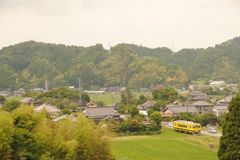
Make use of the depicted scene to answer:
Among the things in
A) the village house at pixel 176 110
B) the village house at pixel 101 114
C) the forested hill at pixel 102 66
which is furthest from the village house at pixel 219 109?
the forested hill at pixel 102 66

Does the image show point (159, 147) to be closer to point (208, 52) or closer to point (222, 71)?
point (222, 71)

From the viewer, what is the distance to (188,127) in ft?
103

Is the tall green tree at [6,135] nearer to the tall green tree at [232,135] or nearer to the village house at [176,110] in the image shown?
the tall green tree at [232,135]

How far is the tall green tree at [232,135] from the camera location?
57.9ft

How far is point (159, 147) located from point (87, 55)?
72475 mm

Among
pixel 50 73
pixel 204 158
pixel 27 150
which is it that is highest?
pixel 50 73

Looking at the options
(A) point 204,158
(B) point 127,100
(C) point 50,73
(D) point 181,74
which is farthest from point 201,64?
(A) point 204,158

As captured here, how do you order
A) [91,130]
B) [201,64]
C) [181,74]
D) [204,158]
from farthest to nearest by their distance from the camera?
[201,64], [181,74], [204,158], [91,130]

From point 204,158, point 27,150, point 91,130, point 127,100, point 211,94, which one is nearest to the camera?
point 27,150

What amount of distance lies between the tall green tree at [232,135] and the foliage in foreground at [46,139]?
484 centimetres

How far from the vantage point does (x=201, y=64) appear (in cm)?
9425

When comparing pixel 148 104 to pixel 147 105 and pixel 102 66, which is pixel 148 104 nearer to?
pixel 147 105

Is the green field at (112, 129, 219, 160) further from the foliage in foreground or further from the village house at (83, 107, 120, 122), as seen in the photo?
the village house at (83, 107, 120, 122)

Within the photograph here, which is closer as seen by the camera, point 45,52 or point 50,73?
point 50,73
